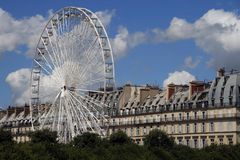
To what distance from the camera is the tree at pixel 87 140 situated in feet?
Result: 323

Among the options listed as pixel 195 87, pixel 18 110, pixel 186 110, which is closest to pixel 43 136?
pixel 186 110

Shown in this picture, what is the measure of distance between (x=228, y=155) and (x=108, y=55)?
23544 millimetres

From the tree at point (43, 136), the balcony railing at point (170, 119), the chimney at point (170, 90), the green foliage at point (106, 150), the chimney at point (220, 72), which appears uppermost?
the chimney at point (220, 72)

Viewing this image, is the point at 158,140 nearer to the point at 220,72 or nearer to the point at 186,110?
the point at 186,110

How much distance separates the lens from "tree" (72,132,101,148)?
323 ft

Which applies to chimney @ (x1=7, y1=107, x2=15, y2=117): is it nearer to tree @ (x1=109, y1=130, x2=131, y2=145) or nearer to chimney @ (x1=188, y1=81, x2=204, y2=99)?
chimney @ (x1=188, y1=81, x2=204, y2=99)

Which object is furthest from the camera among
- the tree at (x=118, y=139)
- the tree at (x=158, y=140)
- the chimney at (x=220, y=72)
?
the chimney at (x=220, y=72)

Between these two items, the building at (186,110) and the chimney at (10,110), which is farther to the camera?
the chimney at (10,110)

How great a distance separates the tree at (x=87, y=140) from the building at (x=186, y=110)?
9.78 m

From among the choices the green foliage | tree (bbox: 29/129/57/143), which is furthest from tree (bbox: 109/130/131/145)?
tree (bbox: 29/129/57/143)

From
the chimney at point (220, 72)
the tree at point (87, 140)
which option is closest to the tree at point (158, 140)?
the tree at point (87, 140)

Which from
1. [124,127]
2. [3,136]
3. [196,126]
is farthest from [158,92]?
[3,136]

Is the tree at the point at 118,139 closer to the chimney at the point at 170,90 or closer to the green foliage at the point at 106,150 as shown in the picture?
the green foliage at the point at 106,150

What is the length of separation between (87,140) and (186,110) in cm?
3047
